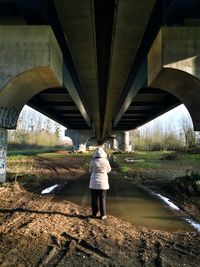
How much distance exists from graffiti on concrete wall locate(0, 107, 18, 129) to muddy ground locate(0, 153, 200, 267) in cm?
371

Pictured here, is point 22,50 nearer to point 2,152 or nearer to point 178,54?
point 2,152

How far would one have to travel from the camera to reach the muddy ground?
17.5 feet

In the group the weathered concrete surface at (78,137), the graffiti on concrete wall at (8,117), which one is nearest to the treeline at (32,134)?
the weathered concrete surface at (78,137)

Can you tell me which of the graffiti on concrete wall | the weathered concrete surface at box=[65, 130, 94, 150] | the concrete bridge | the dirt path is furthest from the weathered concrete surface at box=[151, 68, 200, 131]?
the weathered concrete surface at box=[65, 130, 94, 150]

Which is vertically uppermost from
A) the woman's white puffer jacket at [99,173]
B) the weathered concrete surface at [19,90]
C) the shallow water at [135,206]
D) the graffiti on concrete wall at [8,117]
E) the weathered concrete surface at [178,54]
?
the weathered concrete surface at [178,54]

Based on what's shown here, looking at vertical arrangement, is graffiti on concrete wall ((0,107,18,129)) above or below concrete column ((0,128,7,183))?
above

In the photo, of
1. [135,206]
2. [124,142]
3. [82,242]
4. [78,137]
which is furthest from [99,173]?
[124,142]

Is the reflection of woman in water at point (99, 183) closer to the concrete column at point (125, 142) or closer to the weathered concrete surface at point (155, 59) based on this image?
the weathered concrete surface at point (155, 59)

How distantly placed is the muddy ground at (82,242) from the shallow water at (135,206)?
669 millimetres

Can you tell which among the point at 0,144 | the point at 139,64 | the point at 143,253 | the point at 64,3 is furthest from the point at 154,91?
the point at 143,253

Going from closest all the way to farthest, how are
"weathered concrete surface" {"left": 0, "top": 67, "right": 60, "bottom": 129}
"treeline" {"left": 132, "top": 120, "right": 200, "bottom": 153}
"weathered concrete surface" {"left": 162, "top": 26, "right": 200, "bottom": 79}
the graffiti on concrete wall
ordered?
"weathered concrete surface" {"left": 162, "top": 26, "right": 200, "bottom": 79} < "weathered concrete surface" {"left": 0, "top": 67, "right": 60, "bottom": 129} < the graffiti on concrete wall < "treeline" {"left": 132, "top": 120, "right": 200, "bottom": 153}

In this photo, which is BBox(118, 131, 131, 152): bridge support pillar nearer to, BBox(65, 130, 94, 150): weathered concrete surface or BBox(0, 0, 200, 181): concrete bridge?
BBox(65, 130, 94, 150): weathered concrete surface

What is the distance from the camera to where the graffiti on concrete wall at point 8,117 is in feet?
37.8

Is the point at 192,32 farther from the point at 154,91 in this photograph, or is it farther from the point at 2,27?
the point at 154,91
